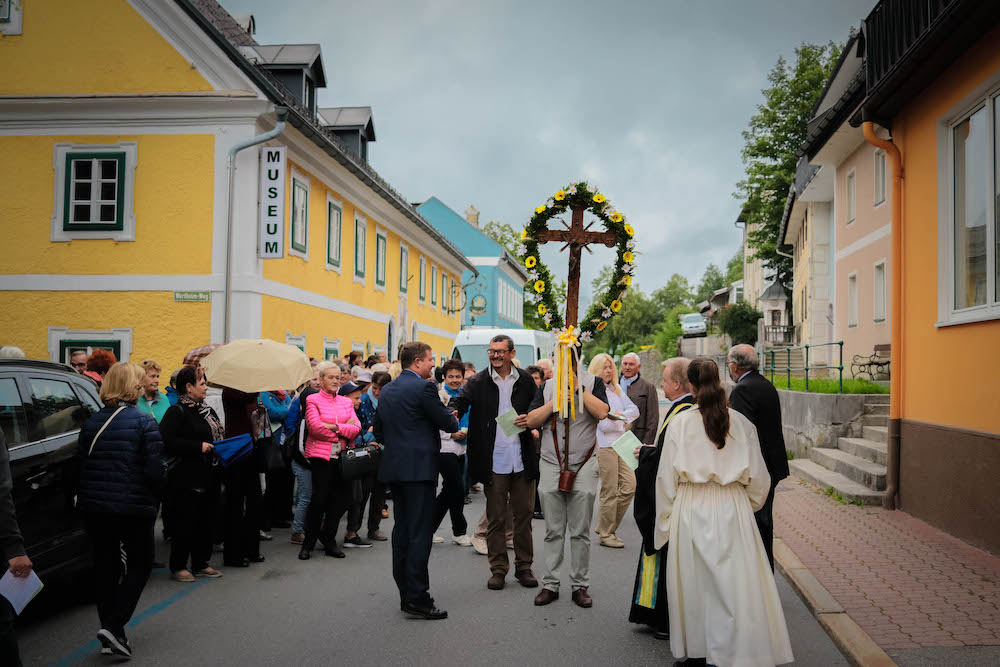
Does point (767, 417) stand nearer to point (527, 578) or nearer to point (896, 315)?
point (527, 578)

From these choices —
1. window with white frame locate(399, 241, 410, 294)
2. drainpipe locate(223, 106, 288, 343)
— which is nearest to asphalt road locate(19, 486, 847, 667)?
drainpipe locate(223, 106, 288, 343)

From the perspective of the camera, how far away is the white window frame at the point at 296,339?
59.6ft

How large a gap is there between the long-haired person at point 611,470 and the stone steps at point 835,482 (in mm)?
3332

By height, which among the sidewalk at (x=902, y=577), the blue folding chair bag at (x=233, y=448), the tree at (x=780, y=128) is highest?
the tree at (x=780, y=128)

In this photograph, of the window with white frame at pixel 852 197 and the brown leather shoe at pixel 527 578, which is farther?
the window with white frame at pixel 852 197

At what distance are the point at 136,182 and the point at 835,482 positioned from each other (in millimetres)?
13638

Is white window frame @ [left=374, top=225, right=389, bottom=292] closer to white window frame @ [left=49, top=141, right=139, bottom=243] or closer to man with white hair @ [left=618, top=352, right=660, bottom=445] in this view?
white window frame @ [left=49, top=141, right=139, bottom=243]

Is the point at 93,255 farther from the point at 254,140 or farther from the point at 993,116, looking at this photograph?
the point at 993,116

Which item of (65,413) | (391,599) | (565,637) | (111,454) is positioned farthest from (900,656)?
(65,413)

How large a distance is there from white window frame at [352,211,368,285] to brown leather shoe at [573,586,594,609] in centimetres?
1764

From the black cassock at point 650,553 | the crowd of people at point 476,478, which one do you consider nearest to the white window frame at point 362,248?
the crowd of people at point 476,478

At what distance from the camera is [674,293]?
132500 mm

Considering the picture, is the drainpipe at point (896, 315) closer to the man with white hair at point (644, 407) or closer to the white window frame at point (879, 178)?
the man with white hair at point (644, 407)

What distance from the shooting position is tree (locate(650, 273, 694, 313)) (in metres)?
131
